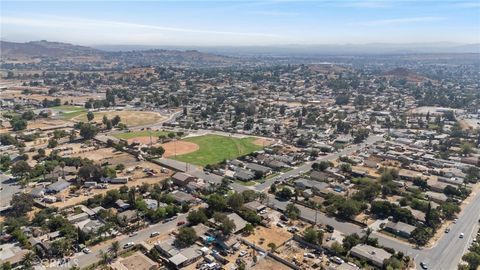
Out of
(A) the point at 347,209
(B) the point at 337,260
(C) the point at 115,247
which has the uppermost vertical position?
(C) the point at 115,247

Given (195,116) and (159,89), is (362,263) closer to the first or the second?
(195,116)

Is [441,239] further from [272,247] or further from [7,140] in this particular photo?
[7,140]

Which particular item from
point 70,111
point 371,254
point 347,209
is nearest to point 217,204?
point 347,209

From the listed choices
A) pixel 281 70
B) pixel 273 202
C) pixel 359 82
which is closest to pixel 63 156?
pixel 273 202

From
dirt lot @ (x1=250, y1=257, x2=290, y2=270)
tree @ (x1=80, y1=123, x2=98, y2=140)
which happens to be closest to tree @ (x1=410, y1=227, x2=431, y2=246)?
dirt lot @ (x1=250, y1=257, x2=290, y2=270)

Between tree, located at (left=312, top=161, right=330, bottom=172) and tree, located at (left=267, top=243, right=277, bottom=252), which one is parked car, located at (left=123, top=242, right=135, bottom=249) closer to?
tree, located at (left=267, top=243, right=277, bottom=252)

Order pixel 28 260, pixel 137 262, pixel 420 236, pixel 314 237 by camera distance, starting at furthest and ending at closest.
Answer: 1. pixel 420 236
2. pixel 314 237
3. pixel 137 262
4. pixel 28 260

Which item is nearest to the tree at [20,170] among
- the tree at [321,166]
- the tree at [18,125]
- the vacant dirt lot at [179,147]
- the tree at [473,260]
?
the vacant dirt lot at [179,147]
